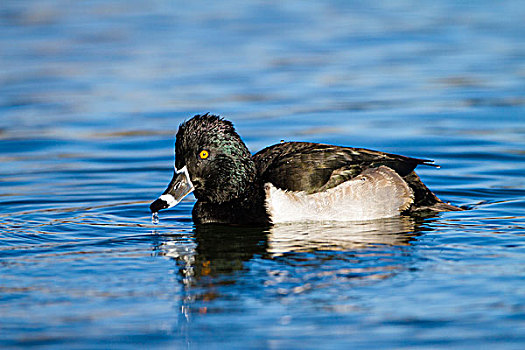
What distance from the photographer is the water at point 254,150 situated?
7.43 meters

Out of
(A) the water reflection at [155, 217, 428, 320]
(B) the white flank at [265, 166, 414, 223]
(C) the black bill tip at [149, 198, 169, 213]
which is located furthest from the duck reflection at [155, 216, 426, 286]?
(C) the black bill tip at [149, 198, 169, 213]

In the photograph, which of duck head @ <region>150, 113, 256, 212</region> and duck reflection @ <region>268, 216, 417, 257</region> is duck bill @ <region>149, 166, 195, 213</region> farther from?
duck reflection @ <region>268, 216, 417, 257</region>

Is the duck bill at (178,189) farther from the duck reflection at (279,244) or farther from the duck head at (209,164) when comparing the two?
the duck reflection at (279,244)

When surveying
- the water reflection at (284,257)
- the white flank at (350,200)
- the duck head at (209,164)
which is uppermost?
the duck head at (209,164)

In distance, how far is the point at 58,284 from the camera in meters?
8.36

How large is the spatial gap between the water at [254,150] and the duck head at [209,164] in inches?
18.2

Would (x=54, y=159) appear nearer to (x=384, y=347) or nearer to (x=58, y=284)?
(x=58, y=284)

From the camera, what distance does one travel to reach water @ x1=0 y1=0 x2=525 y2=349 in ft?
24.4

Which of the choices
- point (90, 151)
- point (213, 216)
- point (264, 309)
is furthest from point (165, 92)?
point (264, 309)

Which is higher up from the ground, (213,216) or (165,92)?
(165,92)

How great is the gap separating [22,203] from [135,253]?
2.92 m

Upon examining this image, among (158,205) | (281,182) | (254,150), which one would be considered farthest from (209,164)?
(254,150)

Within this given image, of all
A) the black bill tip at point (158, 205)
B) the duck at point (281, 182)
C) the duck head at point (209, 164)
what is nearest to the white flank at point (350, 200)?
the duck at point (281, 182)

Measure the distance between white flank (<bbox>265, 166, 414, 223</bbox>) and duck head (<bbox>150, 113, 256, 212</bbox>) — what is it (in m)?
0.45
